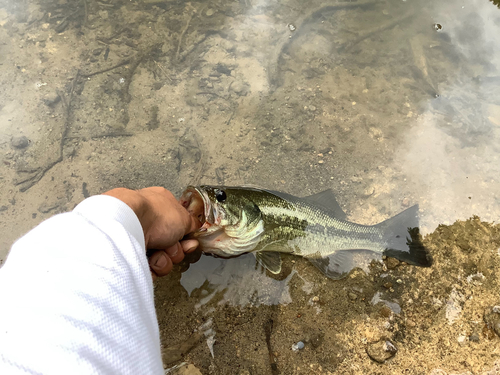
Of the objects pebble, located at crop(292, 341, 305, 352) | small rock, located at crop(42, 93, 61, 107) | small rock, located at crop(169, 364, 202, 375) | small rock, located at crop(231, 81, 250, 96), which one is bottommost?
pebble, located at crop(292, 341, 305, 352)

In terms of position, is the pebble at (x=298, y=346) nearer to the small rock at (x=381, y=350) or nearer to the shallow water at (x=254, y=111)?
the shallow water at (x=254, y=111)

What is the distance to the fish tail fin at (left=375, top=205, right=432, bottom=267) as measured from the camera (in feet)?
10.2

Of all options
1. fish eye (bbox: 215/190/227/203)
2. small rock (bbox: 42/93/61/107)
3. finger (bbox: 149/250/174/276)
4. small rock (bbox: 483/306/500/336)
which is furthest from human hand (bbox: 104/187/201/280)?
small rock (bbox: 483/306/500/336)

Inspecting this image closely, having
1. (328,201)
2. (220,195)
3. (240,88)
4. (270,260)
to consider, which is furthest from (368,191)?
(240,88)

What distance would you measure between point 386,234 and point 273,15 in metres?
3.55

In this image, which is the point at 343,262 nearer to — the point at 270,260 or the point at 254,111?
the point at 270,260

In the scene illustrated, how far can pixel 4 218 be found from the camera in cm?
313

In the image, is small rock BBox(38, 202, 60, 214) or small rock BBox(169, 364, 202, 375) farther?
small rock BBox(38, 202, 60, 214)

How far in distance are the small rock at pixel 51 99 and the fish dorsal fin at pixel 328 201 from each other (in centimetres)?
322

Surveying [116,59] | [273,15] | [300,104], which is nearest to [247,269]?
[300,104]

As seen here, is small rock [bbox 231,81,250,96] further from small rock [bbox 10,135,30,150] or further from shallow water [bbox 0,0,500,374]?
small rock [bbox 10,135,30,150]

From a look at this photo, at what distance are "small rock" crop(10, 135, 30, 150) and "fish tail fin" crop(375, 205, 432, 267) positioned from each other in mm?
3998

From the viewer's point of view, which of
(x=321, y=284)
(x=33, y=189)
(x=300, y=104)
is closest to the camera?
(x=321, y=284)

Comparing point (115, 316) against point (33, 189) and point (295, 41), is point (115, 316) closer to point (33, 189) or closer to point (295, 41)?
point (33, 189)
